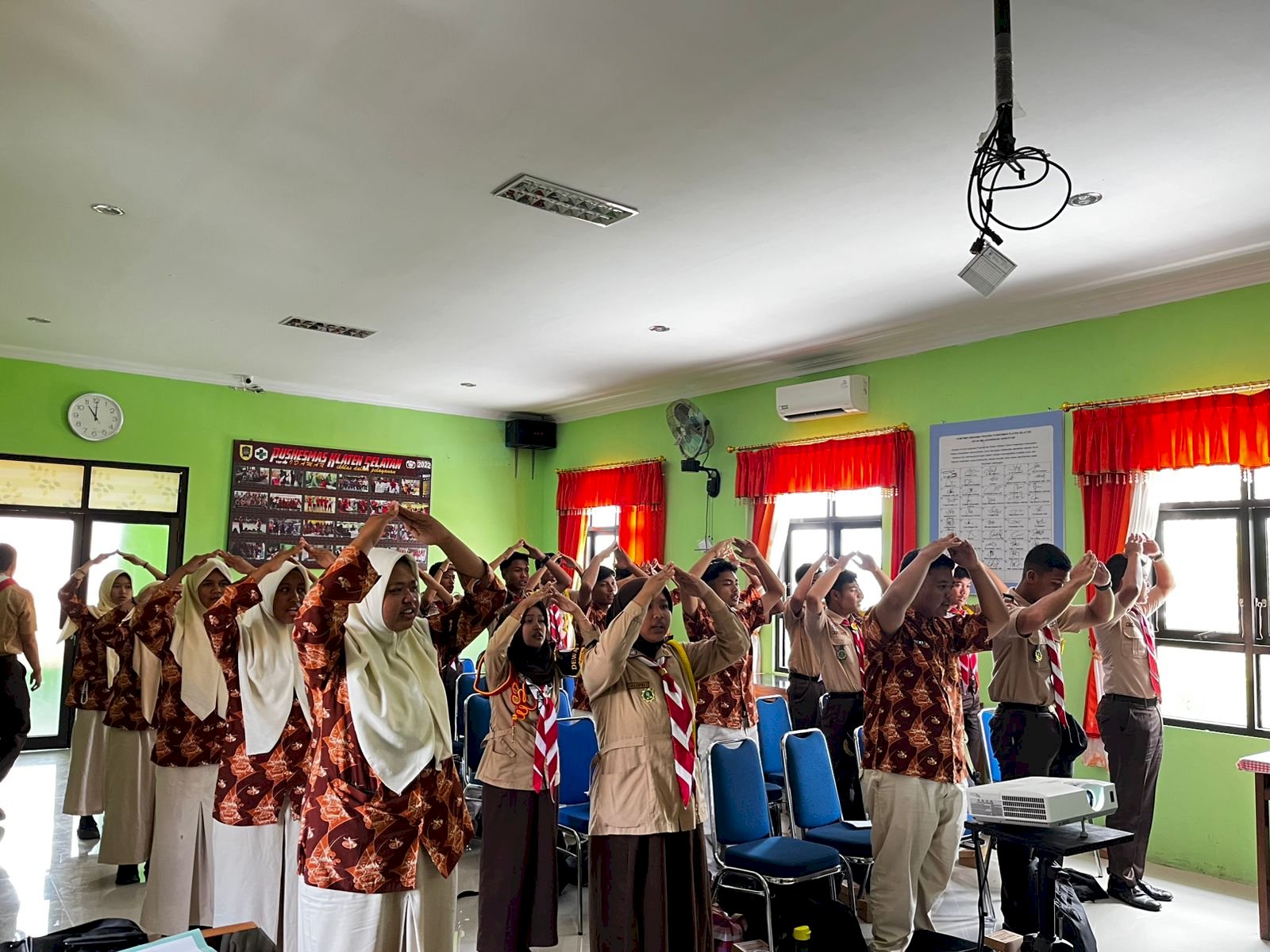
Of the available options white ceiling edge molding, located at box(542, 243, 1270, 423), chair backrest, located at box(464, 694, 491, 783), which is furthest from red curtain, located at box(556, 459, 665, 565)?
chair backrest, located at box(464, 694, 491, 783)

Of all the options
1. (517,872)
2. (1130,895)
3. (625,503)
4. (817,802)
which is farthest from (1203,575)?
(625,503)

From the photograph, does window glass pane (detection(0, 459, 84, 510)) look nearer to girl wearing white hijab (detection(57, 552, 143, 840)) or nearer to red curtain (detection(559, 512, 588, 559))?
girl wearing white hijab (detection(57, 552, 143, 840))

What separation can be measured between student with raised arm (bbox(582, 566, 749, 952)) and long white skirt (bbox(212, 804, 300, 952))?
1.05 m

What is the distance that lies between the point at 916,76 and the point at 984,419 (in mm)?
3341

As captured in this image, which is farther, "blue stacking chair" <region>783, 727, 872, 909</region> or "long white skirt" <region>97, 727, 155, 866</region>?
"long white skirt" <region>97, 727, 155, 866</region>

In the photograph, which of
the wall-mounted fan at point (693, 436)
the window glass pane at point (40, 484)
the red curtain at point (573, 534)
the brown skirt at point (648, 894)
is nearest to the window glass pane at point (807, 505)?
the wall-mounted fan at point (693, 436)

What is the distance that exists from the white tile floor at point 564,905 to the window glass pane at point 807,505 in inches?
122

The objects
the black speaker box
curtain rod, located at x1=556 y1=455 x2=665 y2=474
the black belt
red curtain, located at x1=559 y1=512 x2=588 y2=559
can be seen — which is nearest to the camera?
the black belt

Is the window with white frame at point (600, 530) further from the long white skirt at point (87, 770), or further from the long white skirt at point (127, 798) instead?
the long white skirt at point (127, 798)

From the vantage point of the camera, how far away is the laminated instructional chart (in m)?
5.70

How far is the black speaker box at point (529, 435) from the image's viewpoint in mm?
10008

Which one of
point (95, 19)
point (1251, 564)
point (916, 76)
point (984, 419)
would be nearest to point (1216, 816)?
point (1251, 564)

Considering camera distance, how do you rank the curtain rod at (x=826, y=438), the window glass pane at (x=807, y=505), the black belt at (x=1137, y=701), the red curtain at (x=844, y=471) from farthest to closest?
the window glass pane at (x=807, y=505)
the curtain rod at (x=826, y=438)
the red curtain at (x=844, y=471)
the black belt at (x=1137, y=701)

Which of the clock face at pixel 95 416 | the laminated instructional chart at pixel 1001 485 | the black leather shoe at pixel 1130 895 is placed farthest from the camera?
the clock face at pixel 95 416
